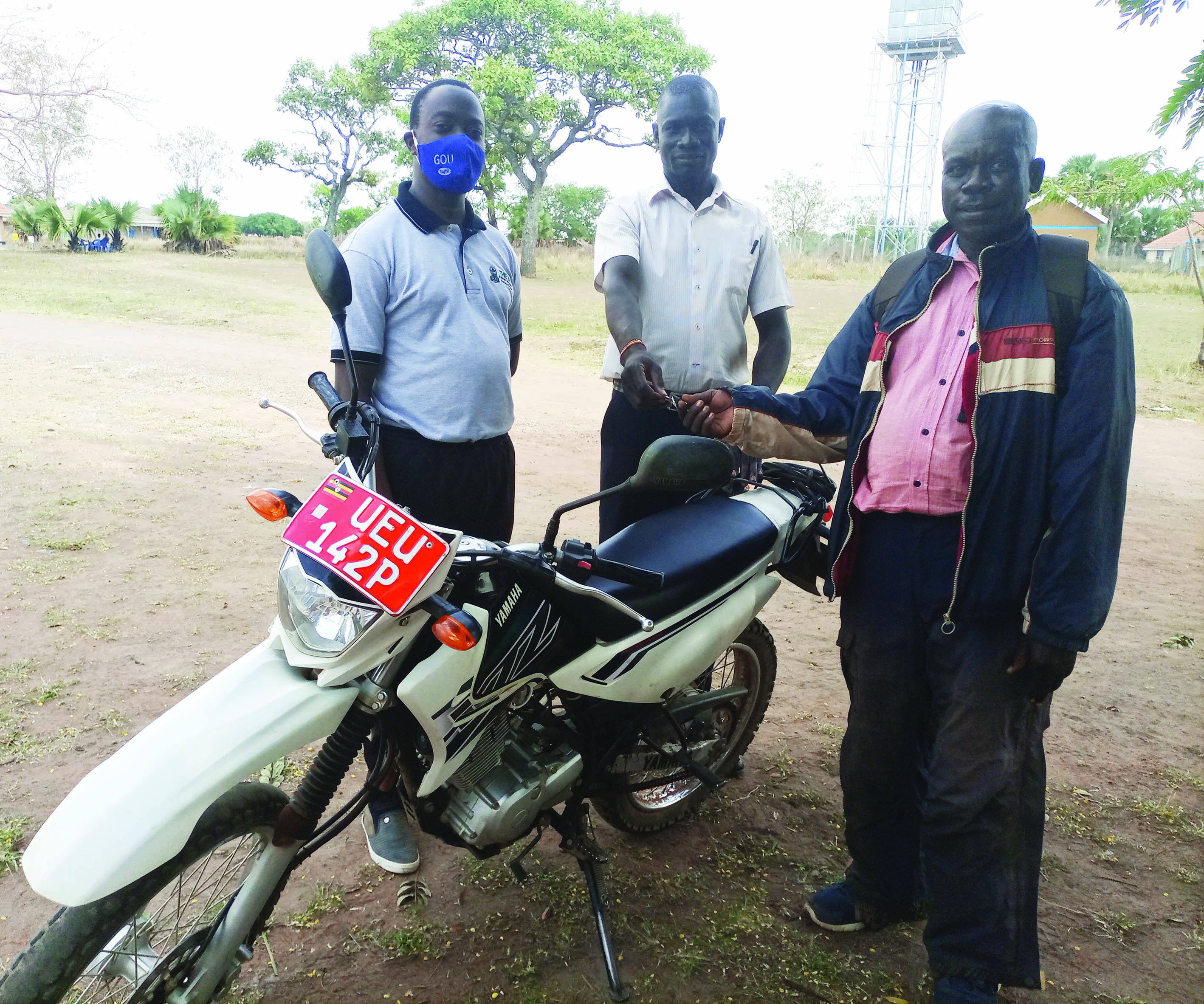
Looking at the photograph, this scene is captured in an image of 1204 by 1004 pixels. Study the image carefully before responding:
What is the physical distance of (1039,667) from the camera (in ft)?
6.71

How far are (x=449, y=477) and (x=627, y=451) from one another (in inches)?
26.5

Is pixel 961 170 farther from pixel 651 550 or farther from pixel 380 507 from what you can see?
pixel 380 507

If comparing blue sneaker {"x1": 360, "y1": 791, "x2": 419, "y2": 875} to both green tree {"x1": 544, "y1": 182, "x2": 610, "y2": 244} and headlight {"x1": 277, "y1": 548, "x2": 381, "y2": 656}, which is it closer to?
headlight {"x1": 277, "y1": 548, "x2": 381, "y2": 656}

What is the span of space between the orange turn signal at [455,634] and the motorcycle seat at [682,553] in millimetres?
459

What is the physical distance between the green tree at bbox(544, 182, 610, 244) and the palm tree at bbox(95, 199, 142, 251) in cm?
2142

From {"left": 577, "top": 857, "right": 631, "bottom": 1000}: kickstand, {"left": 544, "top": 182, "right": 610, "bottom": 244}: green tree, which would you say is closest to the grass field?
{"left": 577, "top": 857, "right": 631, "bottom": 1000}: kickstand

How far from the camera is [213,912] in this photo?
75.5 inches

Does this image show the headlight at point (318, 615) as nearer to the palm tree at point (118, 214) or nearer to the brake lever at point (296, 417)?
the brake lever at point (296, 417)

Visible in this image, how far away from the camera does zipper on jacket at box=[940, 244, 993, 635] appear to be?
203 centimetres

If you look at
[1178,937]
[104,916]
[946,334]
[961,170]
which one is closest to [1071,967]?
[1178,937]

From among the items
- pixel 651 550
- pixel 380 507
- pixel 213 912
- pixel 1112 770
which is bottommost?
pixel 1112 770

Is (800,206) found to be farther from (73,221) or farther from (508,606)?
(508,606)

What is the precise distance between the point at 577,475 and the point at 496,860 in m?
4.30

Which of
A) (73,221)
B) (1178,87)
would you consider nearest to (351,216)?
(73,221)
